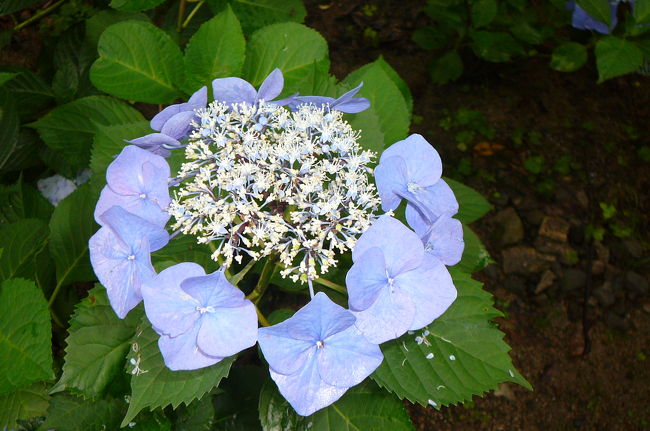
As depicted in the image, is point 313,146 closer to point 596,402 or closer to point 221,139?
point 221,139

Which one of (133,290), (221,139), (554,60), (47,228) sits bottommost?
(554,60)

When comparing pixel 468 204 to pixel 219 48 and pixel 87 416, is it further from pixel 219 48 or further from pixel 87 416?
pixel 87 416

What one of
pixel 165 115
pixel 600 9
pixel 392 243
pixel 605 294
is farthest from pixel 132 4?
pixel 605 294

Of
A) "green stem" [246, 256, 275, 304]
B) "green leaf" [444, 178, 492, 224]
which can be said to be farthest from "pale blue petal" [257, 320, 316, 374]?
"green leaf" [444, 178, 492, 224]

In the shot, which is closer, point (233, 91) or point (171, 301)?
point (171, 301)

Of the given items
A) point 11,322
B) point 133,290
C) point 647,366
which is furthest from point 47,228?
point 647,366

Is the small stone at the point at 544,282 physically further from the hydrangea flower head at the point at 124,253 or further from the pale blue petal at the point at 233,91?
the hydrangea flower head at the point at 124,253
